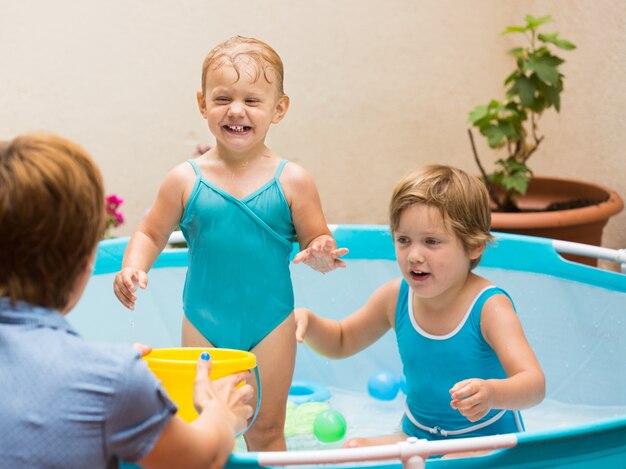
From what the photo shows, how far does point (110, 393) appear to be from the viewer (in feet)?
3.18

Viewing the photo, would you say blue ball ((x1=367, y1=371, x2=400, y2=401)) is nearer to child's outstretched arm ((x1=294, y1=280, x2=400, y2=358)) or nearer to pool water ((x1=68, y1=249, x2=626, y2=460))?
pool water ((x1=68, y1=249, x2=626, y2=460))

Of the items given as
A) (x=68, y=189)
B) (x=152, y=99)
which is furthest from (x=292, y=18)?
(x=68, y=189)

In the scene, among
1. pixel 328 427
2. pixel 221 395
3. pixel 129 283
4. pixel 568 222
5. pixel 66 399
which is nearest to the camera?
pixel 66 399

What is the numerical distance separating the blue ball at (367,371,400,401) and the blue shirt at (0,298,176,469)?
52.8 inches

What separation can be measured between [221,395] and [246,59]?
2.16 feet

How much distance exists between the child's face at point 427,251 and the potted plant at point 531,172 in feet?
3.43

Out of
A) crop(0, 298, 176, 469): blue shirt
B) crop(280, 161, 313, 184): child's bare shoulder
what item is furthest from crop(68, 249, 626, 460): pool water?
crop(0, 298, 176, 469): blue shirt

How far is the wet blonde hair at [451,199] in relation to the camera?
1.64 metres

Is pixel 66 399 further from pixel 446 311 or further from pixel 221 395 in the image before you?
pixel 446 311

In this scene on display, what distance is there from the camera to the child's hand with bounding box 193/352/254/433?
115 centimetres

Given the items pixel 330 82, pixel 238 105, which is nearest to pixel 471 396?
pixel 238 105

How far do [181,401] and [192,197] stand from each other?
45 centimetres

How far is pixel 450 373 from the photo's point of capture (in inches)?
65.9

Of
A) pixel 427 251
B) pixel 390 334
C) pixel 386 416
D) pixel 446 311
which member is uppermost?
pixel 427 251
